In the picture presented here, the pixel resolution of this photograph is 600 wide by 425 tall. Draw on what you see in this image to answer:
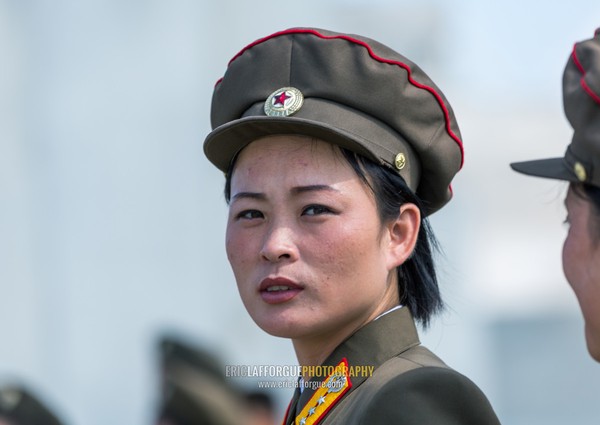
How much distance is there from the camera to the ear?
294cm

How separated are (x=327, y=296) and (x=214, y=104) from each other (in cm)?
63

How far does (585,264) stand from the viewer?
2533 millimetres

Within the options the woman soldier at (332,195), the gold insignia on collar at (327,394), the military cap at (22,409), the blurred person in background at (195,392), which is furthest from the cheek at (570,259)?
the military cap at (22,409)

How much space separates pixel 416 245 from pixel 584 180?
0.67m

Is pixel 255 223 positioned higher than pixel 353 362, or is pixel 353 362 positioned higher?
pixel 255 223

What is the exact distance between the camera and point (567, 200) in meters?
2.63

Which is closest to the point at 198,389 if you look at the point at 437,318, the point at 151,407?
the point at 151,407

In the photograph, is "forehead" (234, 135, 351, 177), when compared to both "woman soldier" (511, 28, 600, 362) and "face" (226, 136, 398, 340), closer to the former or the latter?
"face" (226, 136, 398, 340)

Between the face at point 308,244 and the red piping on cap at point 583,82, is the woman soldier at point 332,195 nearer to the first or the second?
the face at point 308,244

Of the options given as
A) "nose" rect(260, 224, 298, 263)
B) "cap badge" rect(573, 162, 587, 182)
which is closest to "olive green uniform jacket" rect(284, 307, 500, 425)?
"nose" rect(260, 224, 298, 263)

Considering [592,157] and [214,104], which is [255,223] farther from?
[592,157]

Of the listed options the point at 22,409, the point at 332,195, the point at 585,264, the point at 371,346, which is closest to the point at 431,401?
the point at 371,346

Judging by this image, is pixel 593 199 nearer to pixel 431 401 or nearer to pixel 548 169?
pixel 548 169

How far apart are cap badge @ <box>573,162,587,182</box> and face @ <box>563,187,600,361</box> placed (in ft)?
0.19
